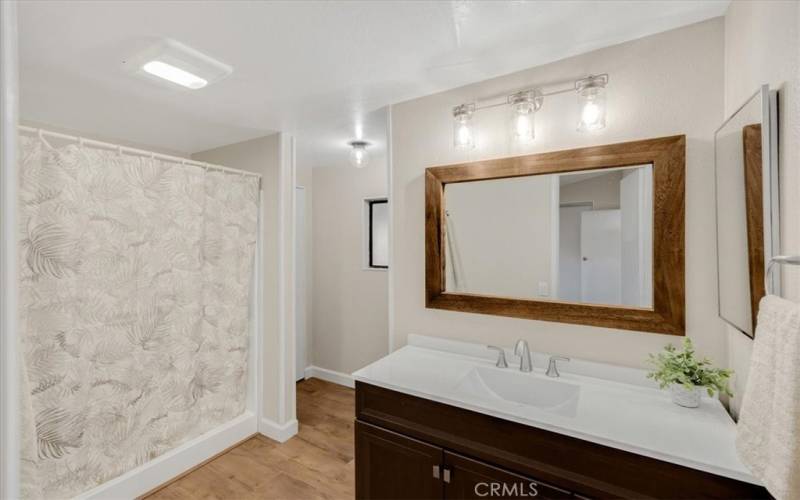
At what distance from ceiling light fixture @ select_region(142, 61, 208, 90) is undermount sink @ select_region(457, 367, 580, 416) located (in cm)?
192

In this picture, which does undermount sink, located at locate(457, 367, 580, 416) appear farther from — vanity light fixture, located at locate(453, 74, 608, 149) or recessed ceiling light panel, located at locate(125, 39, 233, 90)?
recessed ceiling light panel, located at locate(125, 39, 233, 90)

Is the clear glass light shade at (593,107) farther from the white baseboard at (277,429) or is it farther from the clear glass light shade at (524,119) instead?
the white baseboard at (277,429)

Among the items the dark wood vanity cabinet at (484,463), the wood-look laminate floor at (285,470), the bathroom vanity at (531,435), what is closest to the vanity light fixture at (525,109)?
the bathroom vanity at (531,435)

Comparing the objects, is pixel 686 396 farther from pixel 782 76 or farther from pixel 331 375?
pixel 331 375

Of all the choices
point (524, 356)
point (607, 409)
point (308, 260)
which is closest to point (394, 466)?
point (524, 356)

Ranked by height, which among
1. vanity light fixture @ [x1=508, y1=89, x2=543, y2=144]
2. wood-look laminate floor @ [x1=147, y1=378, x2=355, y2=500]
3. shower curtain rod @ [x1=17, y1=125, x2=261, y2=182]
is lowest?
wood-look laminate floor @ [x1=147, y1=378, x2=355, y2=500]

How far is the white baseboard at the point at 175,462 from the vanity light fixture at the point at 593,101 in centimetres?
297

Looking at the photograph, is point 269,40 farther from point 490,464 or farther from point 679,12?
point 490,464

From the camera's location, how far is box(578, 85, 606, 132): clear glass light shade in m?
1.55

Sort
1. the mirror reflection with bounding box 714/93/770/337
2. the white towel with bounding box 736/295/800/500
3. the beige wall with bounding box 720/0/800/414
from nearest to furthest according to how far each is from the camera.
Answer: the white towel with bounding box 736/295/800/500 → the beige wall with bounding box 720/0/800/414 → the mirror reflection with bounding box 714/93/770/337

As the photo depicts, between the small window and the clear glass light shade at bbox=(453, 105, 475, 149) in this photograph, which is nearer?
the clear glass light shade at bbox=(453, 105, 475, 149)

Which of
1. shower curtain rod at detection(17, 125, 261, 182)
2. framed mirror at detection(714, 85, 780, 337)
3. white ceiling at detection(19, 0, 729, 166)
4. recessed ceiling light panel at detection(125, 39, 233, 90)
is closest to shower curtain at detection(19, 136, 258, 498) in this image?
shower curtain rod at detection(17, 125, 261, 182)

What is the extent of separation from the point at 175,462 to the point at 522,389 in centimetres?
222

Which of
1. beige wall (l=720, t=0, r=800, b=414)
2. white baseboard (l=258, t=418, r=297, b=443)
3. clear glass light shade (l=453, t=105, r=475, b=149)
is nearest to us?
beige wall (l=720, t=0, r=800, b=414)
